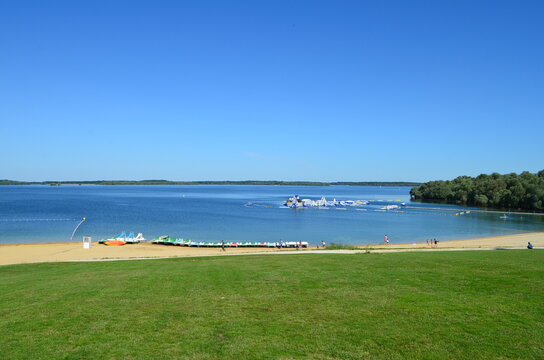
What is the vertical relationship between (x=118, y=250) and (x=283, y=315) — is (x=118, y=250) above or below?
below

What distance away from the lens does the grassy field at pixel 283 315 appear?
7.56 metres

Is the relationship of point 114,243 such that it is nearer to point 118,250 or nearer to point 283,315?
point 118,250

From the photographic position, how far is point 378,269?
16297 mm

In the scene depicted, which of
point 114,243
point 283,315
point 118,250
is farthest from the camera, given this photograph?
point 114,243

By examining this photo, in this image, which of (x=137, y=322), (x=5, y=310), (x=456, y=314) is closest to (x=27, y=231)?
(x=5, y=310)

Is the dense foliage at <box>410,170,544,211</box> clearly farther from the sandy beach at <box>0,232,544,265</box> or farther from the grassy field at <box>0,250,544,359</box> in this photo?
the grassy field at <box>0,250,544,359</box>

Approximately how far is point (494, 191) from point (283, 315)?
125 meters

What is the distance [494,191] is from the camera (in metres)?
117

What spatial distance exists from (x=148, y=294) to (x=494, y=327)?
367 inches

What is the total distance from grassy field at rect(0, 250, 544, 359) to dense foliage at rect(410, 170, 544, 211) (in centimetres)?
10234

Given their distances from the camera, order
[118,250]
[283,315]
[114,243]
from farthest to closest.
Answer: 1. [114,243]
2. [118,250]
3. [283,315]

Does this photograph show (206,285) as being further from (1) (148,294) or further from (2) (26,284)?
(2) (26,284)

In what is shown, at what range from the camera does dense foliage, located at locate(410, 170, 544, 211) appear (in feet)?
335

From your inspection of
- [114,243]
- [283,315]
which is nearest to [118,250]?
[114,243]
